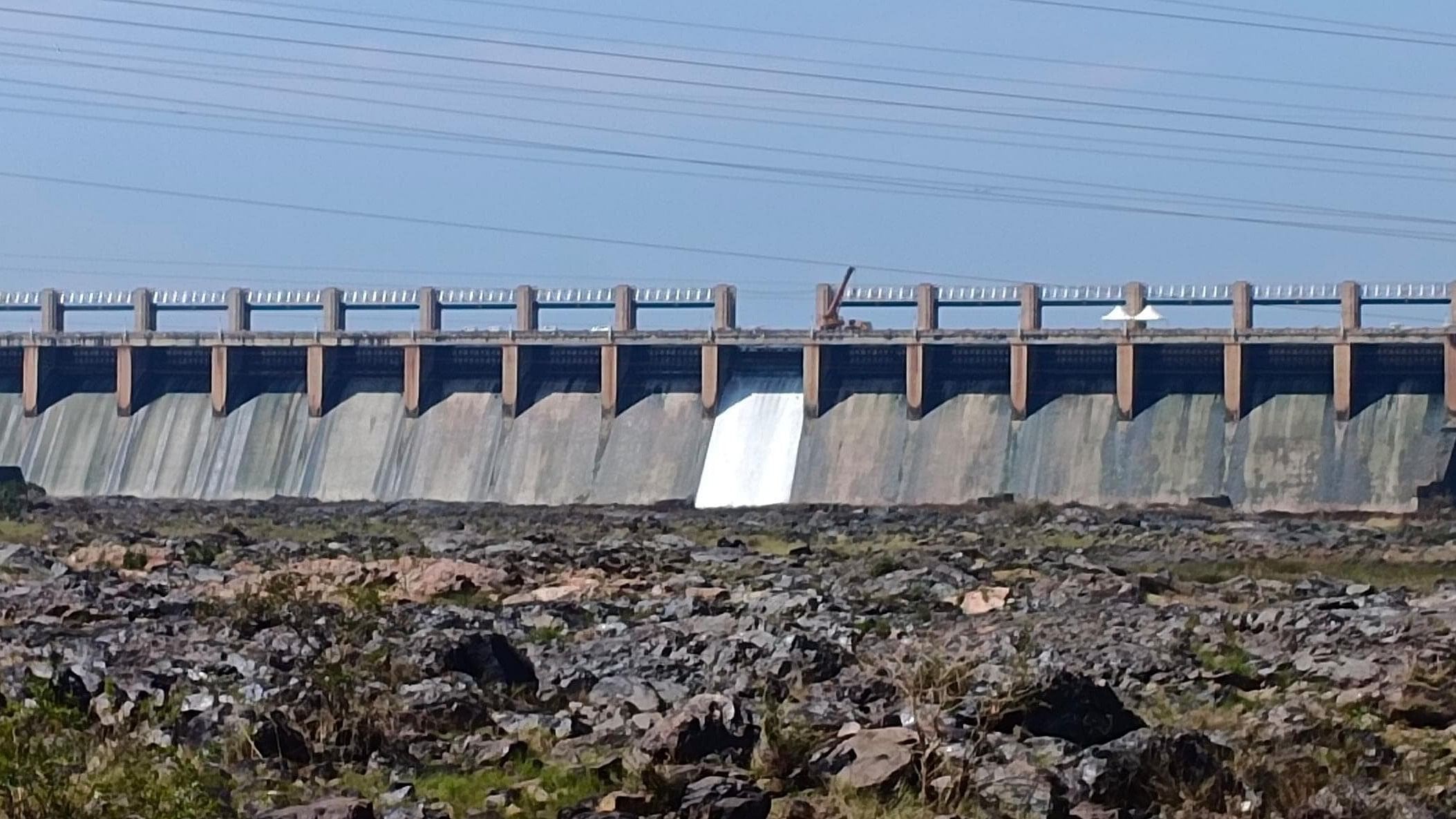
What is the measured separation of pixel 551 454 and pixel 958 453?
482 inches

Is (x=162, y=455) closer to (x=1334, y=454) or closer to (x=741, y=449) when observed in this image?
(x=741, y=449)

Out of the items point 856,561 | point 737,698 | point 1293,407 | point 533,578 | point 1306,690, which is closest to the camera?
point 737,698

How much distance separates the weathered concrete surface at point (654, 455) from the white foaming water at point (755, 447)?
46 cm

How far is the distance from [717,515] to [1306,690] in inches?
1764

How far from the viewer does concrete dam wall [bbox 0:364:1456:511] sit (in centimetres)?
6562

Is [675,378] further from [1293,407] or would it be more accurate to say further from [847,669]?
[847,669]

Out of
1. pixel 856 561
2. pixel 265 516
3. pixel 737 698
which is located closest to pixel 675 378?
pixel 265 516

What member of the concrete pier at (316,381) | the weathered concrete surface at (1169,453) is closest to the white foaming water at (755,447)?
the weathered concrete surface at (1169,453)

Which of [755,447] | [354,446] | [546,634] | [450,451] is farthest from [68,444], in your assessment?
[546,634]

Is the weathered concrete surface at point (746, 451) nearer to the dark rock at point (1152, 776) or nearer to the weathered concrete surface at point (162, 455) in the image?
the weathered concrete surface at point (162, 455)

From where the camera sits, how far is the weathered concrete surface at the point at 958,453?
69.1 meters

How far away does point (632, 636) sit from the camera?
20.9 meters

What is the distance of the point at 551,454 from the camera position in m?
74.2

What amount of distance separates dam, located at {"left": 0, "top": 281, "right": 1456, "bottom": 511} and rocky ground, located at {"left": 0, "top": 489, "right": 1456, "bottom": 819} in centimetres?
3585
